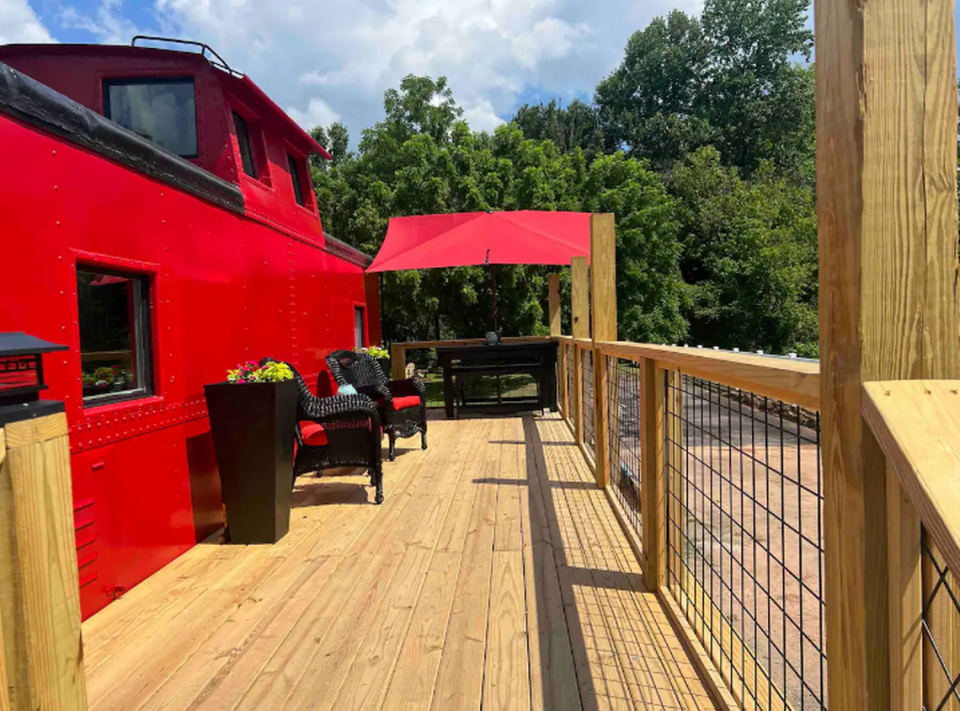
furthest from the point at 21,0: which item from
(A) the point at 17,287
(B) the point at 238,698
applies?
(B) the point at 238,698

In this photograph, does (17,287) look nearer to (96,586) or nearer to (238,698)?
(96,586)

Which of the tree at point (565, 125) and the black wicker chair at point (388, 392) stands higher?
the tree at point (565, 125)

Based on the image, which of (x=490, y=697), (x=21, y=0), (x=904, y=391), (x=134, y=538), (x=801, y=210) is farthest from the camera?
(x=801, y=210)

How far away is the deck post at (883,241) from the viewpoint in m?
0.85

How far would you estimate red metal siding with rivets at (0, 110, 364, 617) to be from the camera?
2.24 m

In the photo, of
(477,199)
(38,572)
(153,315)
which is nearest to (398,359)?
(153,315)

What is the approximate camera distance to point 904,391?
0.80 metres

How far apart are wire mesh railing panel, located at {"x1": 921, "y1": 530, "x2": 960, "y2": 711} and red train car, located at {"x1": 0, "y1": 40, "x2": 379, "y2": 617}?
2515 mm

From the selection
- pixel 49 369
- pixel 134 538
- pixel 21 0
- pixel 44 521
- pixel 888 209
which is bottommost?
pixel 134 538

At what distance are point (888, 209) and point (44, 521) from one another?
1.36m

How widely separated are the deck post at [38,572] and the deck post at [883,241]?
1.24 m

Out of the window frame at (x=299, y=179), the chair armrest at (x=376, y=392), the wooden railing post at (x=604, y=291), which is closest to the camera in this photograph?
the wooden railing post at (x=604, y=291)

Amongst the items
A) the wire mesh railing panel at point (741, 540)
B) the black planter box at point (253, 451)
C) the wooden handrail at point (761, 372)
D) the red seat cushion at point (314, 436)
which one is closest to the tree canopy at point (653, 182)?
the red seat cushion at point (314, 436)

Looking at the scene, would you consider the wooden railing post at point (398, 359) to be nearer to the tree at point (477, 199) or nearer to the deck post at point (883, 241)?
the tree at point (477, 199)
